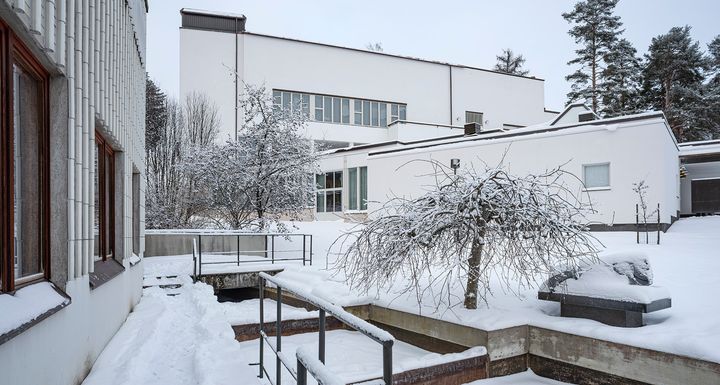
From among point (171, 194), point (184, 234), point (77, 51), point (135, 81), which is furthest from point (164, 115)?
point (77, 51)

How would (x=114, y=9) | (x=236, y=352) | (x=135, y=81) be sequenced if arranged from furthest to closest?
(x=135, y=81) < (x=114, y=9) < (x=236, y=352)

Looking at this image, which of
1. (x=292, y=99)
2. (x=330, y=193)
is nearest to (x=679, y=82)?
(x=330, y=193)

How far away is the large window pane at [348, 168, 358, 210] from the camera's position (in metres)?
25.8

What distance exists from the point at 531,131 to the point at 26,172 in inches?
693

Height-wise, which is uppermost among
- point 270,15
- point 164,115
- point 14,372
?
point 270,15

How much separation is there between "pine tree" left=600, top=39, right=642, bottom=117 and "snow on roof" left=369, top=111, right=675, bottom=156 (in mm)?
16549

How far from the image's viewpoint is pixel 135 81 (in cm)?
768

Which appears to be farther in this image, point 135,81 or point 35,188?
point 135,81

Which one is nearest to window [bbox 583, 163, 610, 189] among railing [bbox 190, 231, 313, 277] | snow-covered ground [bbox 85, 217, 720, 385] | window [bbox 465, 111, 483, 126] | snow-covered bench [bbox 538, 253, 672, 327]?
snow-covered ground [bbox 85, 217, 720, 385]

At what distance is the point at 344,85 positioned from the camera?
32.7 m

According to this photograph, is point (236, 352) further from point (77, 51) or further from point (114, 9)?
point (114, 9)

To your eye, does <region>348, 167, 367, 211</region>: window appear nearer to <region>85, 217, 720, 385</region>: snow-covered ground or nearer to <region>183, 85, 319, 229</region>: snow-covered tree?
<region>183, 85, 319, 229</region>: snow-covered tree

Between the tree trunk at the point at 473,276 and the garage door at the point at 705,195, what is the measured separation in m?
18.7

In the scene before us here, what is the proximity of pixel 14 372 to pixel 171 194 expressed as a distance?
1693 centimetres
